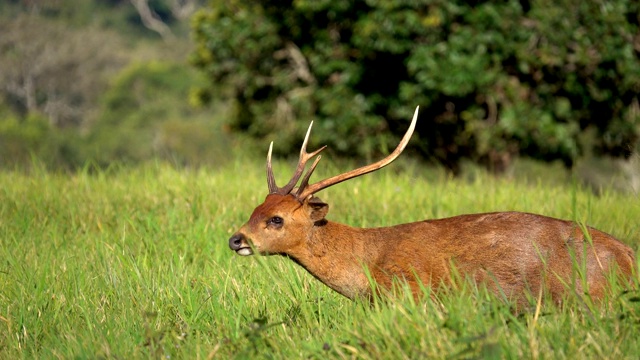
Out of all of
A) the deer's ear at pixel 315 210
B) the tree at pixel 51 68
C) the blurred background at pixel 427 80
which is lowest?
the tree at pixel 51 68

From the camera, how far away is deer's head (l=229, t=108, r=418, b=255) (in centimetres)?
541

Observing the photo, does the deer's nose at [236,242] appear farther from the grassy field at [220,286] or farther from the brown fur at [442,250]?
the grassy field at [220,286]

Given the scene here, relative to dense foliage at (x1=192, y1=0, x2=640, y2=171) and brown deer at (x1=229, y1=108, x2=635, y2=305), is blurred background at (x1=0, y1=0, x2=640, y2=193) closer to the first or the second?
dense foliage at (x1=192, y1=0, x2=640, y2=171)

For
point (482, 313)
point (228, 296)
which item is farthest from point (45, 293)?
point (482, 313)

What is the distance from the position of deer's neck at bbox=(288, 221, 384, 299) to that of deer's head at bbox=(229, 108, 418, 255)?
0.20ft

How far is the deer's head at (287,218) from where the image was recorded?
5406 millimetres

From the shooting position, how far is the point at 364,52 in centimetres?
1399

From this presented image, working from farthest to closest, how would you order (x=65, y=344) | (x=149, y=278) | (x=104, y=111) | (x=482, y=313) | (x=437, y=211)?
1. (x=104, y=111)
2. (x=437, y=211)
3. (x=149, y=278)
4. (x=65, y=344)
5. (x=482, y=313)

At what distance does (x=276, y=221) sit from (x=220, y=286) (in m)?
0.55

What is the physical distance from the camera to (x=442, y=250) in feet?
17.7

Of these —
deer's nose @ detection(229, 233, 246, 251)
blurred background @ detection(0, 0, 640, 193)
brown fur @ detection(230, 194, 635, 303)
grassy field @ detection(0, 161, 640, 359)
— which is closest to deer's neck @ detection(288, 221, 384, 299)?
brown fur @ detection(230, 194, 635, 303)

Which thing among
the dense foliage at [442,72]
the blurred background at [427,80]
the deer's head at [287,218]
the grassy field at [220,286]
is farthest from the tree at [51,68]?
the deer's head at [287,218]

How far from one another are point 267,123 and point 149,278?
11.2 metres

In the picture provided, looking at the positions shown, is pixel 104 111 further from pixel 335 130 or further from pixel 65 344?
pixel 65 344
